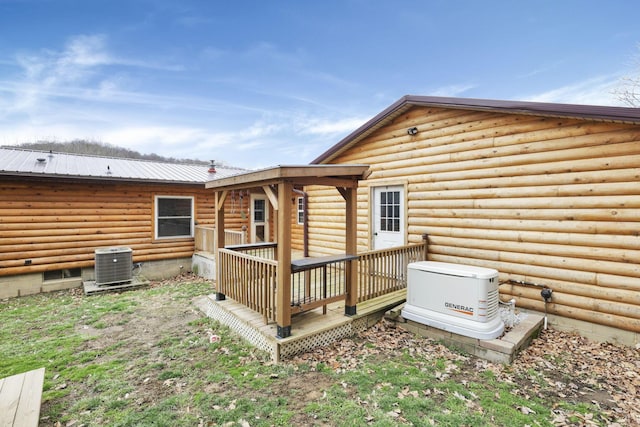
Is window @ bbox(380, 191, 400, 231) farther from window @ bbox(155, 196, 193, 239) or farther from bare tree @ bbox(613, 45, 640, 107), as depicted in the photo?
bare tree @ bbox(613, 45, 640, 107)

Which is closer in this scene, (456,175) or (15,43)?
(456,175)

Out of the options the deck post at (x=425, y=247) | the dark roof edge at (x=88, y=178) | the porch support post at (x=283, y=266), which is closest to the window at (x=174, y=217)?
the dark roof edge at (x=88, y=178)

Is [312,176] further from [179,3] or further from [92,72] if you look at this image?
[92,72]

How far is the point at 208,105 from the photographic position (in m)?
18.8

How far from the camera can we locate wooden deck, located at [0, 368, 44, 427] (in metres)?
2.31

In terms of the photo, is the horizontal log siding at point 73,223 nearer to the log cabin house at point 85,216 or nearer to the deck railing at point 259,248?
the log cabin house at point 85,216

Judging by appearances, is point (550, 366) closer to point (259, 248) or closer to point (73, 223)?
point (259, 248)

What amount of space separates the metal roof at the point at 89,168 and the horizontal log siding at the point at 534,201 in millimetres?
7177

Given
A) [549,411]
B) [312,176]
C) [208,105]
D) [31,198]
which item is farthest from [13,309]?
[208,105]

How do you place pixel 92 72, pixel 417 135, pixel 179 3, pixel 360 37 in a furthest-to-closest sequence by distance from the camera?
pixel 92 72
pixel 360 37
pixel 179 3
pixel 417 135

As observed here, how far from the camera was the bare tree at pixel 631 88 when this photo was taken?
11.5 meters

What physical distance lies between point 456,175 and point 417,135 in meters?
1.38

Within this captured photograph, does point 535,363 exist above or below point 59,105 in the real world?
below

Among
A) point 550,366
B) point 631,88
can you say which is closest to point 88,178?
point 550,366
